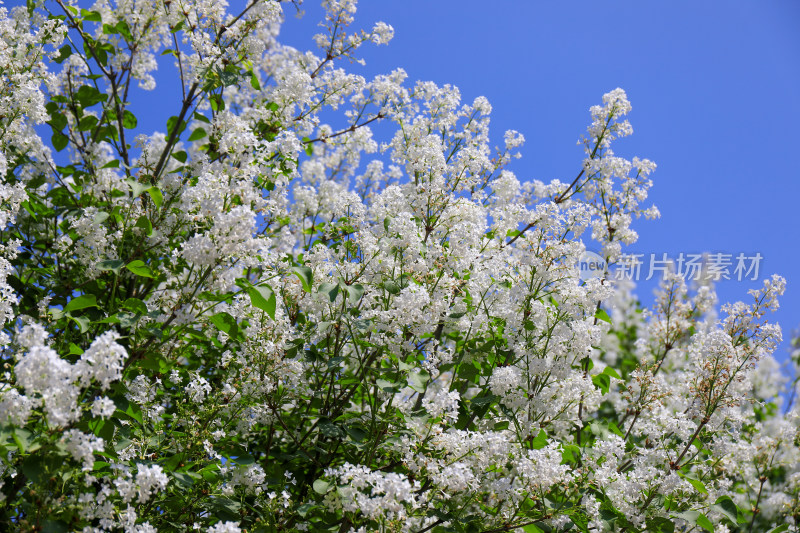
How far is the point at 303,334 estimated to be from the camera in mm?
5207

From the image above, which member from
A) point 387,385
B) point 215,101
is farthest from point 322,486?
point 215,101

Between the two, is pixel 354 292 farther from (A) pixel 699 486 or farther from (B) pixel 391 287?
(A) pixel 699 486

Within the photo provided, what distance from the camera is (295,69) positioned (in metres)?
6.32

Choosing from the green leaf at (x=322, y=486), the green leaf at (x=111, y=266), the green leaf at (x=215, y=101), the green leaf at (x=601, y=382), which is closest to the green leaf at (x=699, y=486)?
the green leaf at (x=601, y=382)

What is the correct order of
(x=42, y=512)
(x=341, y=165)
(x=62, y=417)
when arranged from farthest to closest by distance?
(x=341, y=165) → (x=42, y=512) → (x=62, y=417)

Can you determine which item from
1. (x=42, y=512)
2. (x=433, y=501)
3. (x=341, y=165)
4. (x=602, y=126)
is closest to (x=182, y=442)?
(x=42, y=512)

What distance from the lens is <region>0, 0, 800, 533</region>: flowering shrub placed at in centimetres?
374

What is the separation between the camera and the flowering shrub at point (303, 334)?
3.74m

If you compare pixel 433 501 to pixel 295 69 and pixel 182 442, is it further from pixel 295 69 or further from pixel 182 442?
pixel 295 69

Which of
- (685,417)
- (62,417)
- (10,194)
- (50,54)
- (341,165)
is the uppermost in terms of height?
(341,165)

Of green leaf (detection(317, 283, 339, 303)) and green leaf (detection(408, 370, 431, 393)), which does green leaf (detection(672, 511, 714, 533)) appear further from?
green leaf (detection(317, 283, 339, 303))

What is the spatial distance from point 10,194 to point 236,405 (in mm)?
2214

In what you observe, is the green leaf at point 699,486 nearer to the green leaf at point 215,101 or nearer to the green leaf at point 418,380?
the green leaf at point 418,380

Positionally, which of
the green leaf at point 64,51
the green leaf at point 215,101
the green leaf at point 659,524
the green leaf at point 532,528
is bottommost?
the green leaf at point 532,528
